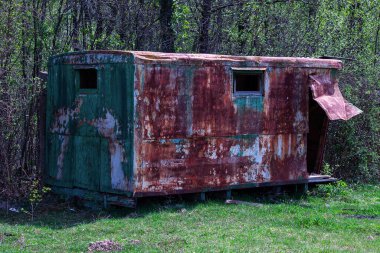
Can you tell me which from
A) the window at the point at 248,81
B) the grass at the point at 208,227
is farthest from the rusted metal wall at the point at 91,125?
the window at the point at 248,81

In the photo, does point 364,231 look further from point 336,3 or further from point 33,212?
point 336,3

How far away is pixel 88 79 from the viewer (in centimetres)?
1208

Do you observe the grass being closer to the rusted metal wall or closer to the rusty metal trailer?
the rusty metal trailer

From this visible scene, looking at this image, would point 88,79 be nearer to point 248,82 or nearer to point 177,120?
point 177,120

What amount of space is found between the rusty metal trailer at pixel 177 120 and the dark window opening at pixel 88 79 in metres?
0.02

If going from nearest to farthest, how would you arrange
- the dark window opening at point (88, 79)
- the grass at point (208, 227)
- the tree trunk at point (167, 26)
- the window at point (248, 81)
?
A: the grass at point (208, 227)
the dark window opening at point (88, 79)
the window at point (248, 81)
the tree trunk at point (167, 26)

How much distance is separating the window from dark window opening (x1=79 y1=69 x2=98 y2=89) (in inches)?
100

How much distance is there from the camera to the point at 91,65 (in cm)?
1138

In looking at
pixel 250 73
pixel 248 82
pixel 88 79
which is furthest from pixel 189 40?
pixel 88 79

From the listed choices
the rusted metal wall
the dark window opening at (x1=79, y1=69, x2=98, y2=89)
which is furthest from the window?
the dark window opening at (x1=79, y1=69, x2=98, y2=89)

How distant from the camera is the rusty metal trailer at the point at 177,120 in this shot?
1090cm

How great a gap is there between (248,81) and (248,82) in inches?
0.8

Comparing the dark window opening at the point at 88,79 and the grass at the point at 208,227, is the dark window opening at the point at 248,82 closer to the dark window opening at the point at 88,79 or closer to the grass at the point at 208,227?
the grass at the point at 208,227

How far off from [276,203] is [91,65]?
429 centimetres
